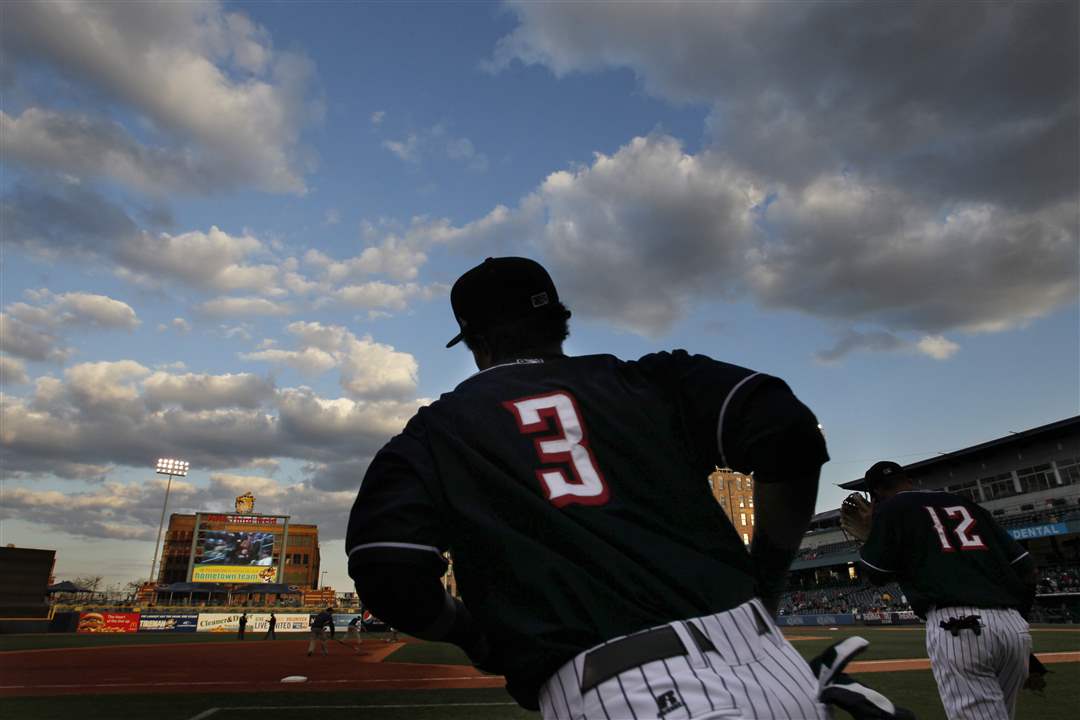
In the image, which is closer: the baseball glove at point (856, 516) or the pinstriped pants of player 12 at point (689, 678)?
the pinstriped pants of player 12 at point (689, 678)

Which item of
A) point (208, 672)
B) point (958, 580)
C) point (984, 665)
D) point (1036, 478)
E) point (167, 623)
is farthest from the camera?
point (1036, 478)

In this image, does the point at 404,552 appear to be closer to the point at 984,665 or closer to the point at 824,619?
the point at 984,665

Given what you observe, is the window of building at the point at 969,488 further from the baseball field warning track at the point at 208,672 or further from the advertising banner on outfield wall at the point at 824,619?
the baseball field warning track at the point at 208,672

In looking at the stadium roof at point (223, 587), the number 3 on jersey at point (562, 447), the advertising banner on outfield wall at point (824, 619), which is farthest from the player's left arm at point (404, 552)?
the stadium roof at point (223, 587)

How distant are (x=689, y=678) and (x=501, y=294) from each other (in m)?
1.16

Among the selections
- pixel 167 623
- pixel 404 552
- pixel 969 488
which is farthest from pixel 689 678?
pixel 969 488

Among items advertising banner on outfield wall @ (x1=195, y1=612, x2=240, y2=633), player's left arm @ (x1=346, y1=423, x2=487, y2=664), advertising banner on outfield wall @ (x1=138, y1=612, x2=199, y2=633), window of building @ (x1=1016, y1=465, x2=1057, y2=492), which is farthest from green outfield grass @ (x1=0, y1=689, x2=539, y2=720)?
window of building @ (x1=1016, y1=465, x2=1057, y2=492)

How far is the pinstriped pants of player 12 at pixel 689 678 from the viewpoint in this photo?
1.22m

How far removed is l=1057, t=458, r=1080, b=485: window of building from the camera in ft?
130

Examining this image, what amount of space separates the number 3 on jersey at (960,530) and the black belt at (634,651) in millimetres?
3835

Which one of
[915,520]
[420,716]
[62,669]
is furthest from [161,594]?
[915,520]

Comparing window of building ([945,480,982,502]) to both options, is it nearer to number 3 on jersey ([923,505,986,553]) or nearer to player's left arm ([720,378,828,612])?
number 3 on jersey ([923,505,986,553])

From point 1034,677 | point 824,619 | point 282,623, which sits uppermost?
point 1034,677

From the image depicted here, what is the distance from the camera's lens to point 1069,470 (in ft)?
132
